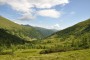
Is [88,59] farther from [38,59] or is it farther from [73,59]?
[38,59]

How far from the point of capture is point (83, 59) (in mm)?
67438

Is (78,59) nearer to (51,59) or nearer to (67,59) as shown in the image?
(67,59)

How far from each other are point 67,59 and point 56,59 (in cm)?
424

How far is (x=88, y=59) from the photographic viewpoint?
222 feet

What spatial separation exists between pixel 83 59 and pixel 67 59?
5768 millimetres

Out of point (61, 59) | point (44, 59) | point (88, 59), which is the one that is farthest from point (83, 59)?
point (44, 59)

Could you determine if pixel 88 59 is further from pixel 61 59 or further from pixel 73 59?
pixel 61 59

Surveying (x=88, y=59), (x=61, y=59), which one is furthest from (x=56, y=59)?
(x=88, y=59)

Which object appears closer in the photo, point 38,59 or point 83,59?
point 83,59

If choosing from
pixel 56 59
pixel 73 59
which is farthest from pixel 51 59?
pixel 73 59

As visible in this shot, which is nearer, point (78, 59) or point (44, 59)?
point (78, 59)

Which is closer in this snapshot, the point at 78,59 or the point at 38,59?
the point at 78,59

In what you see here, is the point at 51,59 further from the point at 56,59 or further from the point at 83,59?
the point at 83,59

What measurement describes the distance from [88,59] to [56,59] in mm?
11622
